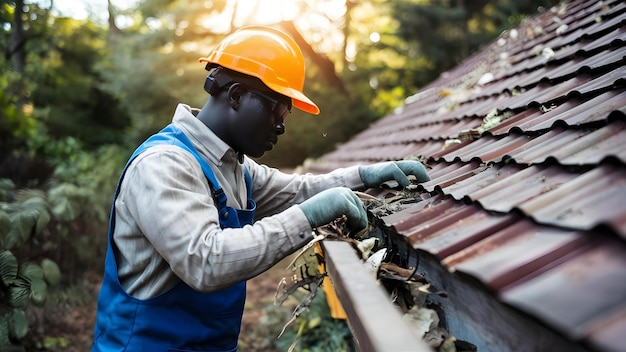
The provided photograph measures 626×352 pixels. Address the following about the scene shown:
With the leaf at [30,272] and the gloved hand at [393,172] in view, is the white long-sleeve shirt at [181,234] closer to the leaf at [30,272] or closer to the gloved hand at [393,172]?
the gloved hand at [393,172]

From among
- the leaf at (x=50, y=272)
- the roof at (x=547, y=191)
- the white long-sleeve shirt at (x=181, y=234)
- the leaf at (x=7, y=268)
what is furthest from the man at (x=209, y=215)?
the leaf at (x=50, y=272)

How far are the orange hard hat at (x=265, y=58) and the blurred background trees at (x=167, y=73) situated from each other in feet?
24.4

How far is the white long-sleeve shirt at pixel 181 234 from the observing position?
1608 millimetres

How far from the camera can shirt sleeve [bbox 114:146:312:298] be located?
1606mm

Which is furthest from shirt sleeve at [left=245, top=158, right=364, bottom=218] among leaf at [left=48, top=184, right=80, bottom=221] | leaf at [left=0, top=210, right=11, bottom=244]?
leaf at [left=48, top=184, right=80, bottom=221]

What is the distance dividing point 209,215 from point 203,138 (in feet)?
1.85

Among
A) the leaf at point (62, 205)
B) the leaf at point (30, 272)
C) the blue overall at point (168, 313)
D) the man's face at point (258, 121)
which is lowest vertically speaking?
the leaf at point (62, 205)

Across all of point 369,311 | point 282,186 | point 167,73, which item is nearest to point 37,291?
point 282,186

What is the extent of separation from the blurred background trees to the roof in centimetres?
752

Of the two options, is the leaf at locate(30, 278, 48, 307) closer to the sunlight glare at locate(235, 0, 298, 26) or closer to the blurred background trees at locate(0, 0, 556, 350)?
the blurred background trees at locate(0, 0, 556, 350)

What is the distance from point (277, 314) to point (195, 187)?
5.19 m

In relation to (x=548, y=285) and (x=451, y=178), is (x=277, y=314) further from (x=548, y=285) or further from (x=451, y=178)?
(x=548, y=285)

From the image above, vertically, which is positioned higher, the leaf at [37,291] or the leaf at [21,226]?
the leaf at [21,226]

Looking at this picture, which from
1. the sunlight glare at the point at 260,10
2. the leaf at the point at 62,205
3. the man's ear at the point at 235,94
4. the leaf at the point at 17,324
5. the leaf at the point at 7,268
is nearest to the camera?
the man's ear at the point at 235,94
